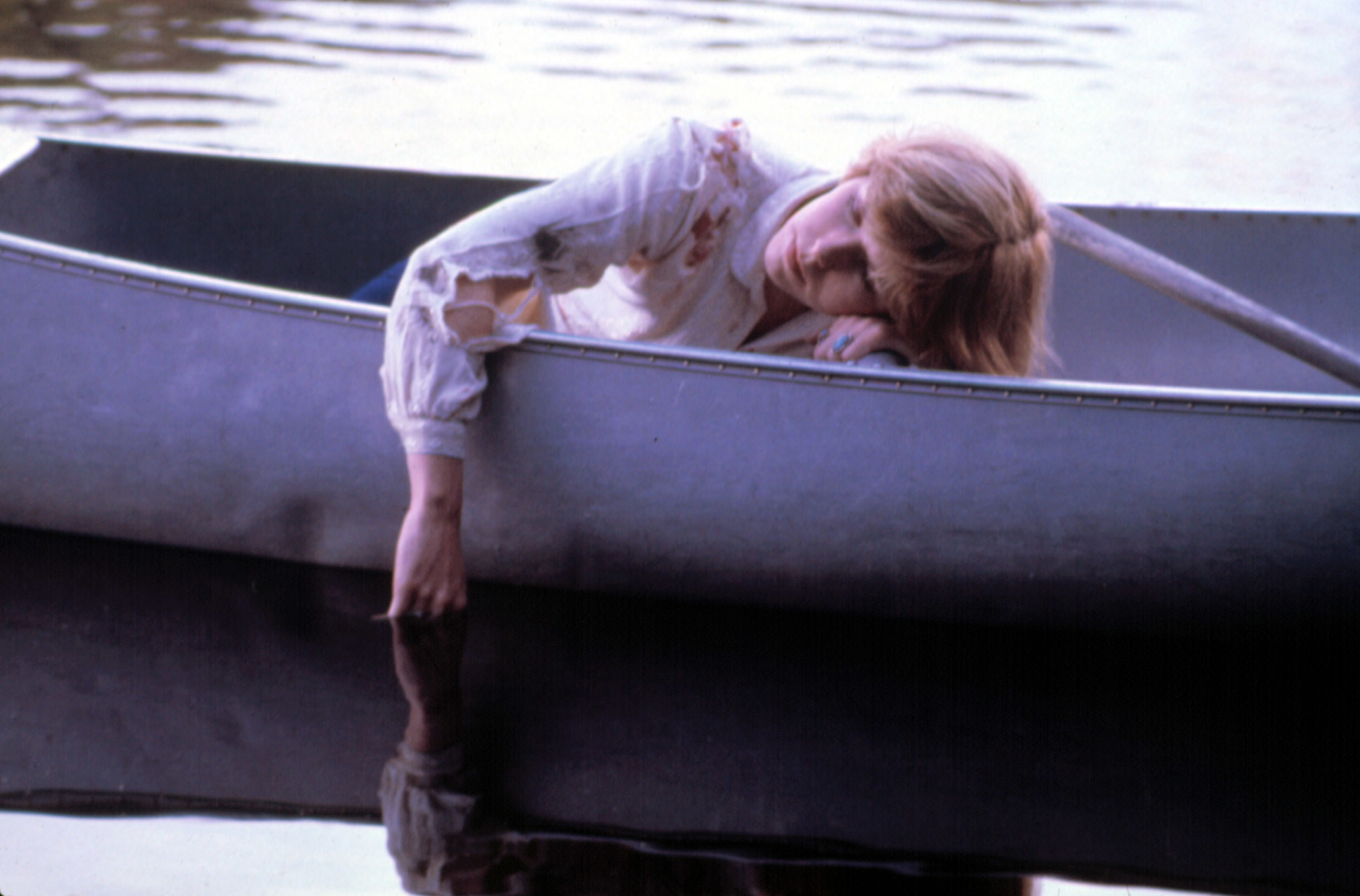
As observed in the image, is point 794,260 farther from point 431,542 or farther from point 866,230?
point 431,542

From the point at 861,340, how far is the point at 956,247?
14 cm

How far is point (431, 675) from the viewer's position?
1.30m

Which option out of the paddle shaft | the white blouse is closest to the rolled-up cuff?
the white blouse

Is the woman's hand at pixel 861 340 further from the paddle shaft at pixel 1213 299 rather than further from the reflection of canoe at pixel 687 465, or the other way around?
the paddle shaft at pixel 1213 299

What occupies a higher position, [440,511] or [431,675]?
[440,511]

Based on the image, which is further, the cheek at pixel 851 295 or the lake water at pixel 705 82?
the lake water at pixel 705 82

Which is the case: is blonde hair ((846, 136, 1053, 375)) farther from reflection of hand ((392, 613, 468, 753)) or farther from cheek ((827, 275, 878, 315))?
reflection of hand ((392, 613, 468, 753))

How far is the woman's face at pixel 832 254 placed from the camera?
124 centimetres

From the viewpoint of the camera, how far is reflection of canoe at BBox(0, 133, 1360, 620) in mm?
1248

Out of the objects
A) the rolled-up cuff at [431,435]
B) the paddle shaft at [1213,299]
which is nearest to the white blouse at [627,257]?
the rolled-up cuff at [431,435]

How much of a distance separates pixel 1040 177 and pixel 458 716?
243 centimetres

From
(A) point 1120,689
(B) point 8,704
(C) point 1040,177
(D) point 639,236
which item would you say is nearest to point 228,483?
(B) point 8,704

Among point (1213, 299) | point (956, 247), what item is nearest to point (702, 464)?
point (956, 247)

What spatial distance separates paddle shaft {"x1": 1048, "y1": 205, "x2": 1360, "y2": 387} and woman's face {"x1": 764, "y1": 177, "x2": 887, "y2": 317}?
11.2 inches
